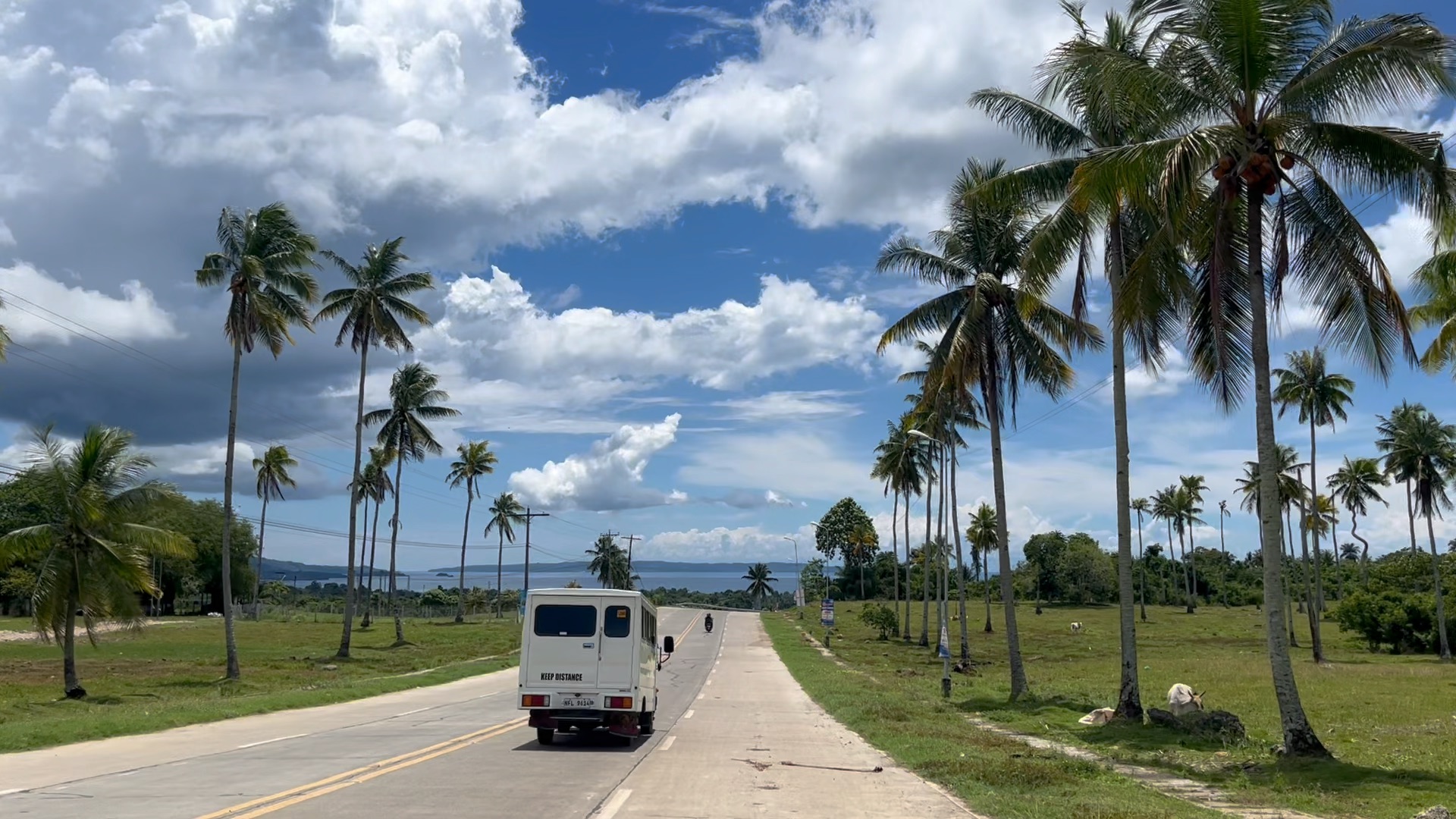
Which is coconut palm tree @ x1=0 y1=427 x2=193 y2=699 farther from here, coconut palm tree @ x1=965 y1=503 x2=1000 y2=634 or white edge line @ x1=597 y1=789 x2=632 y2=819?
coconut palm tree @ x1=965 y1=503 x2=1000 y2=634

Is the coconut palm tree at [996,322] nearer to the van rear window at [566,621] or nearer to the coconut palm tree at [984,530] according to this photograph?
the van rear window at [566,621]

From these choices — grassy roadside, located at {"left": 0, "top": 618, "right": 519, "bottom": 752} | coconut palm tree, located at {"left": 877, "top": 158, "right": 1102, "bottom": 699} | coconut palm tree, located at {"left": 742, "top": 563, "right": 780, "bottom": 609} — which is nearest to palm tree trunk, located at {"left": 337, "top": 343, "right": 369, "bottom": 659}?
grassy roadside, located at {"left": 0, "top": 618, "right": 519, "bottom": 752}

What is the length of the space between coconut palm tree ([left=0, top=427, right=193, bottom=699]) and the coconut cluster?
103ft

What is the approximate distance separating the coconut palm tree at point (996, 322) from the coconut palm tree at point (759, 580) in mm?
128652

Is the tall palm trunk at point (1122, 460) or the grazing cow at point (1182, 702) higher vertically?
the tall palm trunk at point (1122, 460)

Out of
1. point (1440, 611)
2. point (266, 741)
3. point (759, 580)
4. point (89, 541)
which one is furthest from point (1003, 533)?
point (759, 580)

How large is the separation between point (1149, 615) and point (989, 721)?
7937 centimetres

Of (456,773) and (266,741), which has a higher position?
(456,773)

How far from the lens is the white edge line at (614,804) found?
1074 cm

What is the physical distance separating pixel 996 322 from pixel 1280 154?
46.4 feet

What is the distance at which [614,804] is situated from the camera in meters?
11.5

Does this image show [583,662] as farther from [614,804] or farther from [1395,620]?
[1395,620]

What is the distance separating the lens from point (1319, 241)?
1672 cm

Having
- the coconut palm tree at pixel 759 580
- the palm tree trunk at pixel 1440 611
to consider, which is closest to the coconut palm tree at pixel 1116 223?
the palm tree trunk at pixel 1440 611
